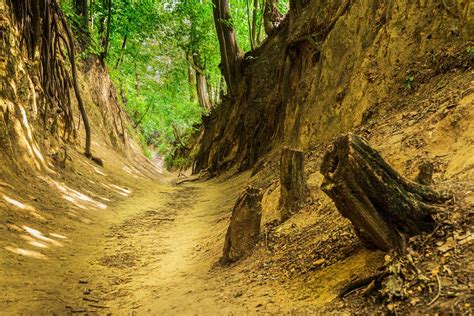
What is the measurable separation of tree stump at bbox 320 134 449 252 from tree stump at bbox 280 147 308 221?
2.07m

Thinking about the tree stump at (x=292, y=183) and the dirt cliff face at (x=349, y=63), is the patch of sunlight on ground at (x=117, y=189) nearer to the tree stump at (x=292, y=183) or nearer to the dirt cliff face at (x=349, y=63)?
the dirt cliff face at (x=349, y=63)

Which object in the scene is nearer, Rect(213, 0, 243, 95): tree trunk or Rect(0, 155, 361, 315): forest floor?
Rect(0, 155, 361, 315): forest floor

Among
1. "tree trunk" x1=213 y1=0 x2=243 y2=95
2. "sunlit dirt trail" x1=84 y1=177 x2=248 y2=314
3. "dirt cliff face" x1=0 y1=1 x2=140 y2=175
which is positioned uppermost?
"tree trunk" x1=213 y1=0 x2=243 y2=95

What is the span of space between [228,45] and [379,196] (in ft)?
44.4

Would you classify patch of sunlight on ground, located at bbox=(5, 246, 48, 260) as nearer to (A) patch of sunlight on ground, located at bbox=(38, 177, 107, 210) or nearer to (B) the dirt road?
(B) the dirt road

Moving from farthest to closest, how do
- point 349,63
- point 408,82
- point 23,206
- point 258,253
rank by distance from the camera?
1. point 349,63
2. point 408,82
3. point 23,206
4. point 258,253

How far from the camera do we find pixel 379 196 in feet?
8.43

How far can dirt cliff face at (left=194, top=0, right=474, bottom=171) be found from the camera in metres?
5.44

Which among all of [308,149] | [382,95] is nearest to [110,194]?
[308,149]

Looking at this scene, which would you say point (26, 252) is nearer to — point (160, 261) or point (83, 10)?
point (160, 261)

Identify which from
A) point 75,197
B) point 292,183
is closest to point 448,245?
point 292,183

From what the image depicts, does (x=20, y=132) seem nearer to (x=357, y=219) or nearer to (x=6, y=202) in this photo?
(x=6, y=202)

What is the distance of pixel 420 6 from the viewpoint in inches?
236

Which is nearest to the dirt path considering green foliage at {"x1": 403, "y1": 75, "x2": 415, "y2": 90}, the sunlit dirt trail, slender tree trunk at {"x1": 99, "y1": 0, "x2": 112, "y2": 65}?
the sunlit dirt trail
